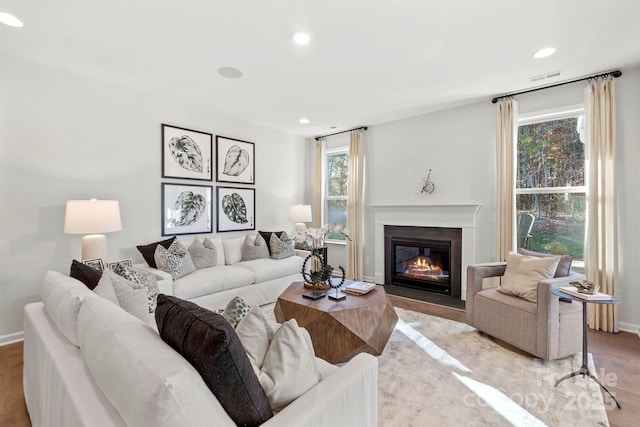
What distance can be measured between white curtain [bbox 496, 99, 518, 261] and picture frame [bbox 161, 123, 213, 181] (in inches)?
155

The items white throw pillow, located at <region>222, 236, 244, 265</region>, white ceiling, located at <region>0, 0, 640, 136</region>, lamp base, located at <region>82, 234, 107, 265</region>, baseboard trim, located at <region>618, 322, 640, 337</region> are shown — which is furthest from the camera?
white throw pillow, located at <region>222, 236, 244, 265</region>

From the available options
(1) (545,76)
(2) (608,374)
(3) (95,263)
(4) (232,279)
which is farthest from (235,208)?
(2) (608,374)

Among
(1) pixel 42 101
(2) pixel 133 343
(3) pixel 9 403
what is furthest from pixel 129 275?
(1) pixel 42 101

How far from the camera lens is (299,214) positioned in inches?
205

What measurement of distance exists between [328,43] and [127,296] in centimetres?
240

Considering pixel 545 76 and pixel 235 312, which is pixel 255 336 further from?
pixel 545 76

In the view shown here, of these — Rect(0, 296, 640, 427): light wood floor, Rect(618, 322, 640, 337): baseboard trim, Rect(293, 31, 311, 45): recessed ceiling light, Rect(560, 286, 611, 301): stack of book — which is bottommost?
Rect(0, 296, 640, 427): light wood floor

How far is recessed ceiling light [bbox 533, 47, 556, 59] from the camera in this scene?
2.63m

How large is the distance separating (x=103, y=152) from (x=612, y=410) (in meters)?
4.94

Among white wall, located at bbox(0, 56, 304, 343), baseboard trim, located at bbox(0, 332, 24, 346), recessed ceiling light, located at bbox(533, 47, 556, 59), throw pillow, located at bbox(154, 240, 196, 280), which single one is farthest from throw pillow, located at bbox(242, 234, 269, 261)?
recessed ceiling light, located at bbox(533, 47, 556, 59)

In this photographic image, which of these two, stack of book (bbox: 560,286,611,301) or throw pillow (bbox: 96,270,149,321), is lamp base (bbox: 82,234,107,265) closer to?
throw pillow (bbox: 96,270,149,321)

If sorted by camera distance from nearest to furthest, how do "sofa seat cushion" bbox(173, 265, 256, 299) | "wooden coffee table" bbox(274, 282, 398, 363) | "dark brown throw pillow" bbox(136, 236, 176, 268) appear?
1. "wooden coffee table" bbox(274, 282, 398, 363)
2. "sofa seat cushion" bbox(173, 265, 256, 299)
3. "dark brown throw pillow" bbox(136, 236, 176, 268)

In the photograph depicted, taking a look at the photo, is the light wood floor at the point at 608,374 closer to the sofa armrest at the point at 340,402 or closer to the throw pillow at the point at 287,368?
the sofa armrest at the point at 340,402

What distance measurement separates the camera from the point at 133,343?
3.06 ft
